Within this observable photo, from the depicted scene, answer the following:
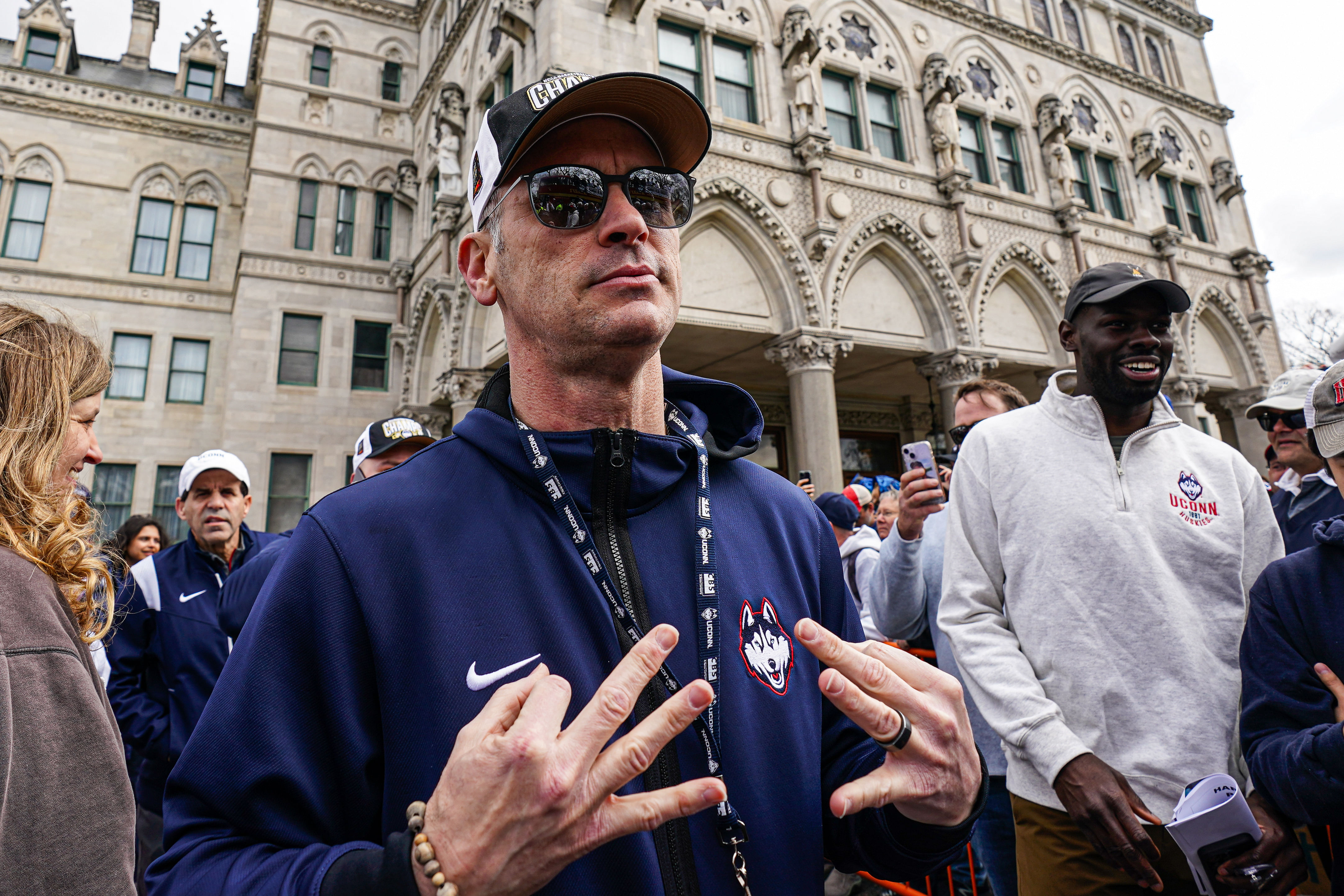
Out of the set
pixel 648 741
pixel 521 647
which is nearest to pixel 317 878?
pixel 521 647

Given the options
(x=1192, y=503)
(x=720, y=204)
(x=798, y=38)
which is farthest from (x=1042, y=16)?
(x=1192, y=503)

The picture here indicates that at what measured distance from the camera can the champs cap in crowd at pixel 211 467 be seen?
4199mm

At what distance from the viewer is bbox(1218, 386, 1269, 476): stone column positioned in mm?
18938

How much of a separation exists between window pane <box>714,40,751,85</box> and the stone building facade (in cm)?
7

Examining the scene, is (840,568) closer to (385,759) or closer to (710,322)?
(385,759)

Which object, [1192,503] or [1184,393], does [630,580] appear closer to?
[1192,503]

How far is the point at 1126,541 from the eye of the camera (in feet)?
7.98

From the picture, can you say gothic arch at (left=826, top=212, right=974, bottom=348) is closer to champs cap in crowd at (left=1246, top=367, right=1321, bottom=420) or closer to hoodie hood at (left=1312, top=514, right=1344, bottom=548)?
champs cap in crowd at (left=1246, top=367, right=1321, bottom=420)

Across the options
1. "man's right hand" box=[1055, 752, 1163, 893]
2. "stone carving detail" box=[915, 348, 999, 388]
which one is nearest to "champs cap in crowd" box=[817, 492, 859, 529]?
"man's right hand" box=[1055, 752, 1163, 893]

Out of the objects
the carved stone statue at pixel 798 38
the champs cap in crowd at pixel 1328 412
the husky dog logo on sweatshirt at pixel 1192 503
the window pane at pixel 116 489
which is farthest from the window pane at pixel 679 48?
the window pane at pixel 116 489

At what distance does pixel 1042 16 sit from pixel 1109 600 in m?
21.6

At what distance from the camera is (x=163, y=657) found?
12.7ft

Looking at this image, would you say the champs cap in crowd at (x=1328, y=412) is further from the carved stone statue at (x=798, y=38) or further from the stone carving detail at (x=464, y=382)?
the carved stone statue at (x=798, y=38)

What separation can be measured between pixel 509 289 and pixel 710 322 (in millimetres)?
10645
